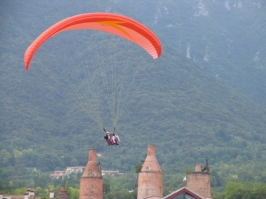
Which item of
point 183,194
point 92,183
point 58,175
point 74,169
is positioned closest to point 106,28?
point 183,194

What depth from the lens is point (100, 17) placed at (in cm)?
4344

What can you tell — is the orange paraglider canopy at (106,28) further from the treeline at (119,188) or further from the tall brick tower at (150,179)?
the treeline at (119,188)

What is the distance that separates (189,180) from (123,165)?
122m

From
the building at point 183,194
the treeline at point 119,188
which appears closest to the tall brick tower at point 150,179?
the building at point 183,194

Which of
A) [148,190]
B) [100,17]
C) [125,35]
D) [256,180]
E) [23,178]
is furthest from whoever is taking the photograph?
[23,178]

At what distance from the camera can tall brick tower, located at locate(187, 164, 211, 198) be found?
66.1 metres

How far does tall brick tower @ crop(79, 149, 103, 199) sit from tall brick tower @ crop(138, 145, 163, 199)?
3.01m

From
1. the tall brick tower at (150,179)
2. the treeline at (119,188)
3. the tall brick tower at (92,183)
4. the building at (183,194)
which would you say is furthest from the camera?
the treeline at (119,188)

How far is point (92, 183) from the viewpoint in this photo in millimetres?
65125

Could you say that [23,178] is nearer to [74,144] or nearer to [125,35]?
[74,144]

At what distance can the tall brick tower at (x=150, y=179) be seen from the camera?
6456cm

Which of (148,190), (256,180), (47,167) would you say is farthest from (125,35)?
(47,167)

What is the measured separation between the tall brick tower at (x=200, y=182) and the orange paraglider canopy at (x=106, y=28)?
22.0m

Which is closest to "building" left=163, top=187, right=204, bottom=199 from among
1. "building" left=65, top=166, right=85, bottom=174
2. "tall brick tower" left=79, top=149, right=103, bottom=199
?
"tall brick tower" left=79, top=149, right=103, bottom=199
